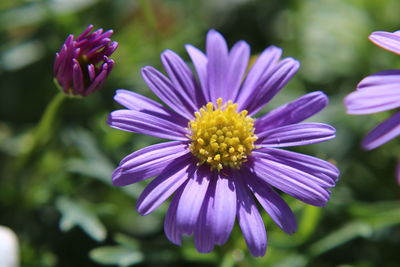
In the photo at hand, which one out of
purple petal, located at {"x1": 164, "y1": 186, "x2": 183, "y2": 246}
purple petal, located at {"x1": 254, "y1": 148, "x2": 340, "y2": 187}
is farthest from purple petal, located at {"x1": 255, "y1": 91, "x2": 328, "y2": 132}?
purple petal, located at {"x1": 164, "y1": 186, "x2": 183, "y2": 246}

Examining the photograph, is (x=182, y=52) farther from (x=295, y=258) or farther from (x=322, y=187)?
(x=322, y=187)

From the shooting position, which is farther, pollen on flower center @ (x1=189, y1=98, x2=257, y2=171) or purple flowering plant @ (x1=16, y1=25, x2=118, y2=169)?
pollen on flower center @ (x1=189, y1=98, x2=257, y2=171)

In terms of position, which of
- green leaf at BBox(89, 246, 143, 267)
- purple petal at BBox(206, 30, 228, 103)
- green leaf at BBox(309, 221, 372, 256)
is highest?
purple petal at BBox(206, 30, 228, 103)

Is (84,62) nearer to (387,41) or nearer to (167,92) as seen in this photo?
(167,92)

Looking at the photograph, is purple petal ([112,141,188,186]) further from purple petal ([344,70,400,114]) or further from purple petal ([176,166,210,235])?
purple petal ([344,70,400,114])

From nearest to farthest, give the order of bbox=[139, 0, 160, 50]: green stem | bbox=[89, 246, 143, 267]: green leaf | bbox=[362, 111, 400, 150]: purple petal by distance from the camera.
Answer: bbox=[362, 111, 400, 150]: purple petal < bbox=[89, 246, 143, 267]: green leaf < bbox=[139, 0, 160, 50]: green stem
